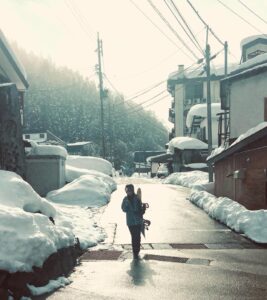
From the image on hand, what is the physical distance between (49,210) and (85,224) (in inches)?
117

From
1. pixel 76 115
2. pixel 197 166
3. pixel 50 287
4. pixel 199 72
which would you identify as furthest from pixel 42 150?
pixel 76 115

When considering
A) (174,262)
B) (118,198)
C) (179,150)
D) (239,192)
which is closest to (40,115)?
(179,150)

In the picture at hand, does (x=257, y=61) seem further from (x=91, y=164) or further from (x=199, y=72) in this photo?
(x=199, y=72)

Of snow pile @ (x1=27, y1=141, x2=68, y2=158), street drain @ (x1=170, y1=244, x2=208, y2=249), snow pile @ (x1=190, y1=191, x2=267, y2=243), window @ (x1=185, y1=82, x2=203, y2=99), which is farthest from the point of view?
window @ (x1=185, y1=82, x2=203, y2=99)

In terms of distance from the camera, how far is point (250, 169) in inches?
501

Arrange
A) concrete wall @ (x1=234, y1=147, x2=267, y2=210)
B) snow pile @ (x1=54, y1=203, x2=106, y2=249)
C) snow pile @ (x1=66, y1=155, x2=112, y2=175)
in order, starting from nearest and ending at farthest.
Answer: snow pile @ (x1=54, y1=203, x2=106, y2=249) → concrete wall @ (x1=234, y1=147, x2=267, y2=210) → snow pile @ (x1=66, y1=155, x2=112, y2=175)

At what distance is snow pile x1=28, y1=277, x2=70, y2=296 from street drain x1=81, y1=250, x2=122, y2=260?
5.58 ft

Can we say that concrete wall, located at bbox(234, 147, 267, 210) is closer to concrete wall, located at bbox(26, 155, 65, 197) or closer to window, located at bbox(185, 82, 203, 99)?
concrete wall, located at bbox(26, 155, 65, 197)

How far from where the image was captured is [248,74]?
20.8m

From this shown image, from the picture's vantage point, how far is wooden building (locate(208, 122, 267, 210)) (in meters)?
12.2

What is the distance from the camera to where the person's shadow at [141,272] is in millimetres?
6258

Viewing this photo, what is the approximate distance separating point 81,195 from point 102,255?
28.9 feet

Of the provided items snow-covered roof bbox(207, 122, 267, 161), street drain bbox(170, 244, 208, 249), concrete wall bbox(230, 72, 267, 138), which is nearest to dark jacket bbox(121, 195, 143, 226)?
street drain bbox(170, 244, 208, 249)

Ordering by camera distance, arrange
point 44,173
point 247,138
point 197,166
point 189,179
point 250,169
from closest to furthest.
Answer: point 247,138, point 250,169, point 44,173, point 189,179, point 197,166
